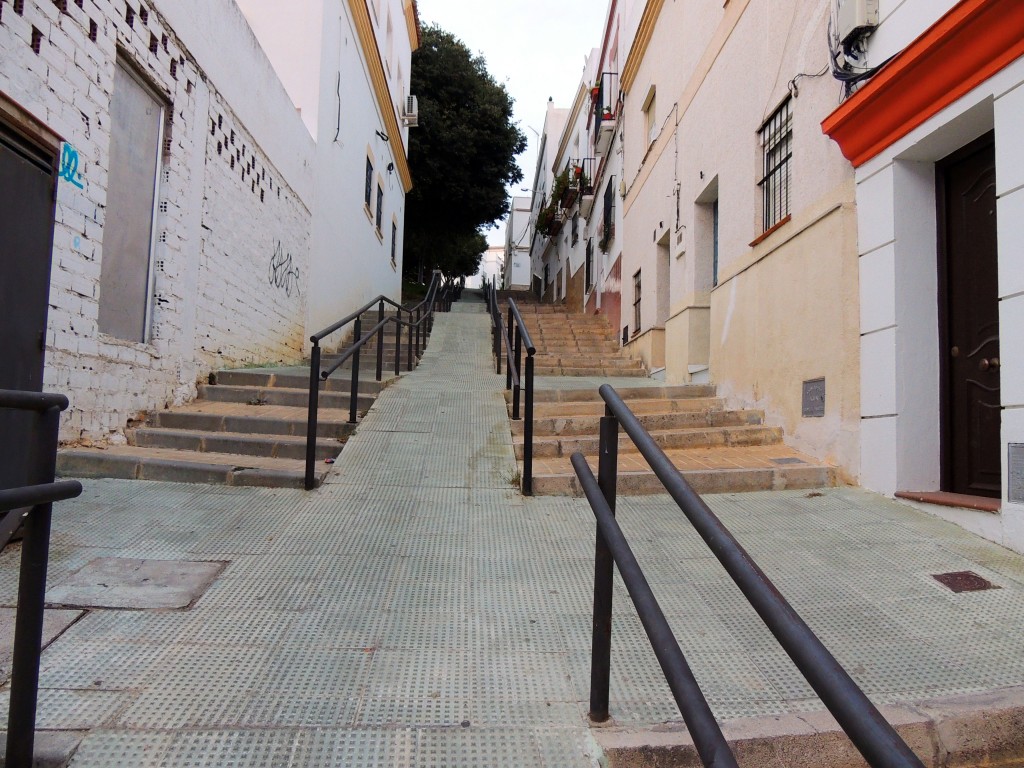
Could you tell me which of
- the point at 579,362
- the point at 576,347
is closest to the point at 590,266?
the point at 576,347

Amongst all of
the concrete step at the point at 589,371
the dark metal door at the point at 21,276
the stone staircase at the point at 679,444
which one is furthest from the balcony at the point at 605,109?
the dark metal door at the point at 21,276

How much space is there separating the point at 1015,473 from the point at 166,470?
4.89 metres

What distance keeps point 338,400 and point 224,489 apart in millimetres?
2038

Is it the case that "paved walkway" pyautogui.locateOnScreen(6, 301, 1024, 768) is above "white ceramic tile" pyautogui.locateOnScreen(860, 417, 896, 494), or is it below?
below

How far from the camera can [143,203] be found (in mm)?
5148

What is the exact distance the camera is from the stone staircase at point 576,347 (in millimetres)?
9359

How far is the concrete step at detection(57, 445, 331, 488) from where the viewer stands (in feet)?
13.8

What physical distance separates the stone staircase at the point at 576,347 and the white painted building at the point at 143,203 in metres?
A: 3.76

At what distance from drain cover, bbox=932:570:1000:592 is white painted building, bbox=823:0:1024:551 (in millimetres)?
448

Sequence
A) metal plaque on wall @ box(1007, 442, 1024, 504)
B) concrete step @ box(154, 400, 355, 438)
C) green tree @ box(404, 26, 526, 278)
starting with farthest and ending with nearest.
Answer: green tree @ box(404, 26, 526, 278) < concrete step @ box(154, 400, 355, 438) < metal plaque on wall @ box(1007, 442, 1024, 504)

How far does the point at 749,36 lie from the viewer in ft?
20.9

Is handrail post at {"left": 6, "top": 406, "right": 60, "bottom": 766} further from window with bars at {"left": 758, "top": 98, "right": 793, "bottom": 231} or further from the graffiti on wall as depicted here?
the graffiti on wall

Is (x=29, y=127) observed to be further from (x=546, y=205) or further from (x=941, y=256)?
(x=546, y=205)

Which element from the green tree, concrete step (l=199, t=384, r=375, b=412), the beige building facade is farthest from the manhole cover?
the green tree
